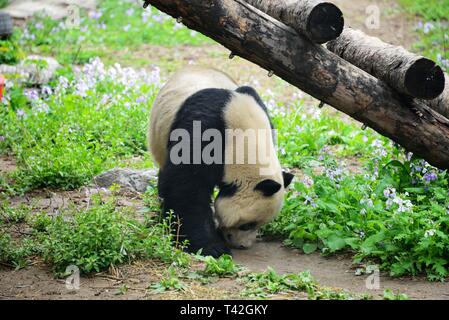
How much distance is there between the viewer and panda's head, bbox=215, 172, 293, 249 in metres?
5.62

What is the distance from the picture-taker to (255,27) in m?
5.16

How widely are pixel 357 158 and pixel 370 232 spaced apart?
2.53 metres

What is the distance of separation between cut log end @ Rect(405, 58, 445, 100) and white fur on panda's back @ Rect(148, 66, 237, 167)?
1.68 meters

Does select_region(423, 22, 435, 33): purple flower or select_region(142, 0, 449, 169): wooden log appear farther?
select_region(423, 22, 435, 33): purple flower

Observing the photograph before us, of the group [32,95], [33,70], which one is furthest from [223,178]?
[33,70]

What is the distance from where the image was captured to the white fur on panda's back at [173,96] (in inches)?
239

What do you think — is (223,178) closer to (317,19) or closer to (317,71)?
(317,71)

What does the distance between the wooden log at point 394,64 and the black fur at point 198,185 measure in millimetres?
1108

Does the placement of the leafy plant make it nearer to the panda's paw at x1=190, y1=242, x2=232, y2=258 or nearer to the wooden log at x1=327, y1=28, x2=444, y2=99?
the panda's paw at x1=190, y1=242, x2=232, y2=258

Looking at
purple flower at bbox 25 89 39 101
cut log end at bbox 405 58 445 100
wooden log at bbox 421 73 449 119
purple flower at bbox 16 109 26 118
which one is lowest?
purple flower at bbox 16 109 26 118

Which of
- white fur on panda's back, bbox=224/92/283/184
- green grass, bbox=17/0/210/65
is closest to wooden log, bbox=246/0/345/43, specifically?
white fur on panda's back, bbox=224/92/283/184

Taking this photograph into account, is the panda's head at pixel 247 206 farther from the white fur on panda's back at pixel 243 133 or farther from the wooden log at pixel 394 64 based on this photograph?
the wooden log at pixel 394 64
